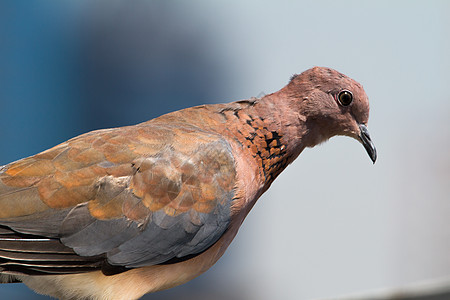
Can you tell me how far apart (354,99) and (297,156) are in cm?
39

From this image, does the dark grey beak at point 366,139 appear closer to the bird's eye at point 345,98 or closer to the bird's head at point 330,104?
the bird's head at point 330,104

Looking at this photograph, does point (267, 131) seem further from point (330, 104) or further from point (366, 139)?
point (366, 139)

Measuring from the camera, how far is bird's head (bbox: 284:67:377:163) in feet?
9.00

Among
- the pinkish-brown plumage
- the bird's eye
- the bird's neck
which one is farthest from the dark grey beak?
the pinkish-brown plumage

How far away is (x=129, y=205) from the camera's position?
7.63 ft

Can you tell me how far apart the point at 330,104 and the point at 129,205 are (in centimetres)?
109

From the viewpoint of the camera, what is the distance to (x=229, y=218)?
2467 millimetres

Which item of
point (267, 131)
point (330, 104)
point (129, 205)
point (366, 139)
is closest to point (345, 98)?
point (330, 104)

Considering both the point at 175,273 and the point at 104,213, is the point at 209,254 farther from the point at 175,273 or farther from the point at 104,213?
the point at 104,213

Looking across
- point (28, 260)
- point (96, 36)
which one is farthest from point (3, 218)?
point (96, 36)

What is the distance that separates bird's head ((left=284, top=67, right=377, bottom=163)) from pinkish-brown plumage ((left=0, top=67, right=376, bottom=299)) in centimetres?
22

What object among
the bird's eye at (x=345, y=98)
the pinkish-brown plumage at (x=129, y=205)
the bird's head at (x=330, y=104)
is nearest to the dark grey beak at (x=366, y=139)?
the bird's head at (x=330, y=104)

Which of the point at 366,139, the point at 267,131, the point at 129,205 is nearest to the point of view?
the point at 129,205

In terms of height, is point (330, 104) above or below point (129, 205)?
above
